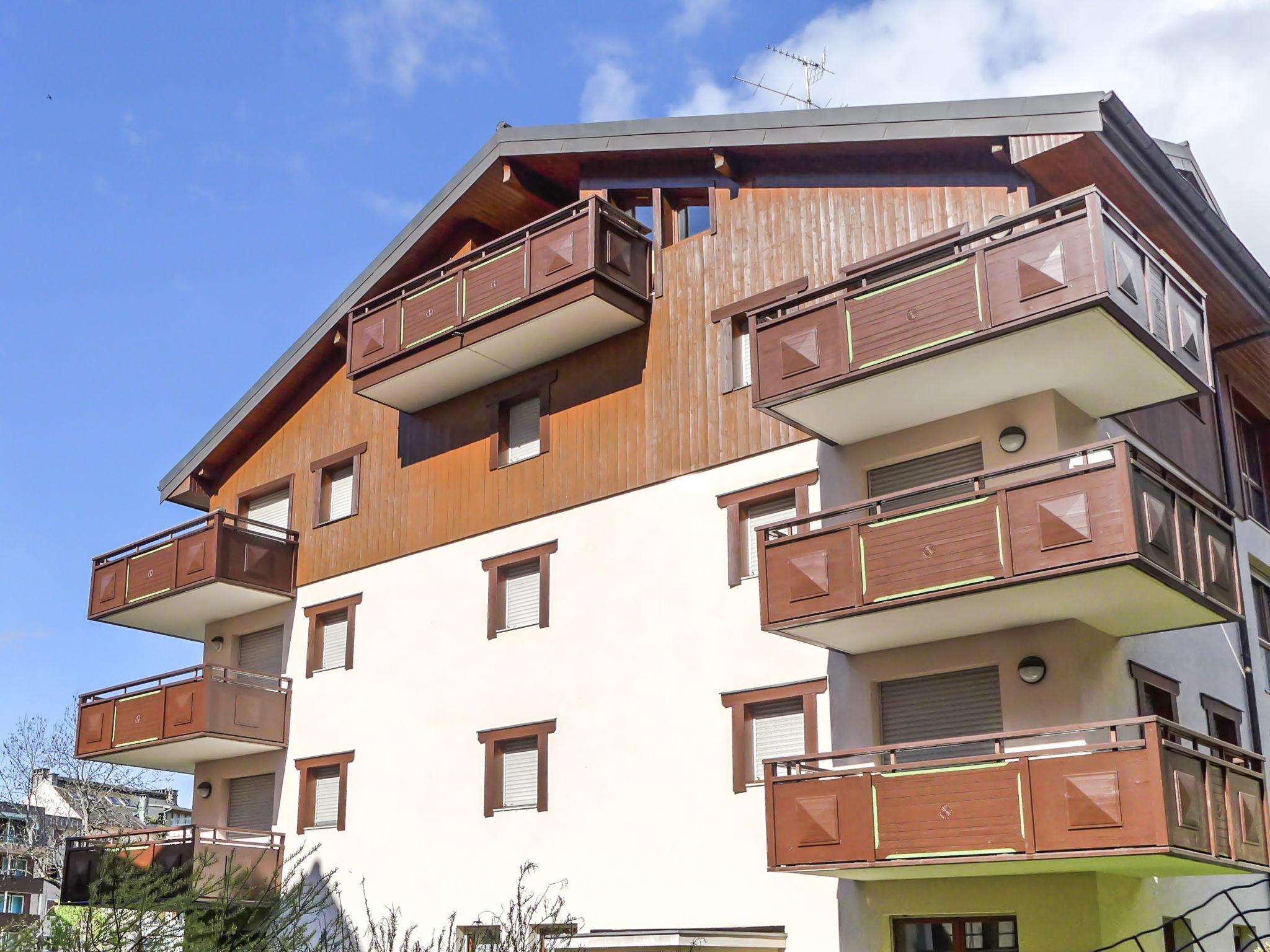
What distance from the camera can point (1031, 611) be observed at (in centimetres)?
1611

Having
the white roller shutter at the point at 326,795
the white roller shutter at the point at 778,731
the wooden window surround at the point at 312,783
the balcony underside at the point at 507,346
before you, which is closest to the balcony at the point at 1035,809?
the white roller shutter at the point at 778,731

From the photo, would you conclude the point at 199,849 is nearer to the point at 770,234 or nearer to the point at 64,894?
the point at 64,894

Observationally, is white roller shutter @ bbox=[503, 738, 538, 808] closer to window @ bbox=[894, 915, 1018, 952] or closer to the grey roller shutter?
window @ bbox=[894, 915, 1018, 952]

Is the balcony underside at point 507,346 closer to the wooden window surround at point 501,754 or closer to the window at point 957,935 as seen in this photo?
the wooden window surround at point 501,754

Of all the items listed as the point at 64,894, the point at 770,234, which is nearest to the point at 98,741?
the point at 64,894

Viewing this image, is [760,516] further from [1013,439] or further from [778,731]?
[1013,439]

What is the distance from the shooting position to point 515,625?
74.6 ft

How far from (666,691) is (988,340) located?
277 inches

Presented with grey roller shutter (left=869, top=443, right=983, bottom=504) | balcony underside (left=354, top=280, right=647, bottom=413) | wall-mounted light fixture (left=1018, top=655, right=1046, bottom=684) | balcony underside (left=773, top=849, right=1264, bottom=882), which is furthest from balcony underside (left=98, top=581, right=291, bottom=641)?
wall-mounted light fixture (left=1018, top=655, right=1046, bottom=684)

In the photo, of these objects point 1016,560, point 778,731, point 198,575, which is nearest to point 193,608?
point 198,575

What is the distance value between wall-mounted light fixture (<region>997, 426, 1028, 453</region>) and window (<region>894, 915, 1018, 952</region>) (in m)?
5.47

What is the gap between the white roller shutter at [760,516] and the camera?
19594mm

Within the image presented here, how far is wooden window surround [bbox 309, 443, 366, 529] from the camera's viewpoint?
26.2 metres

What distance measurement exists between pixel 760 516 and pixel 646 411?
2.77m
